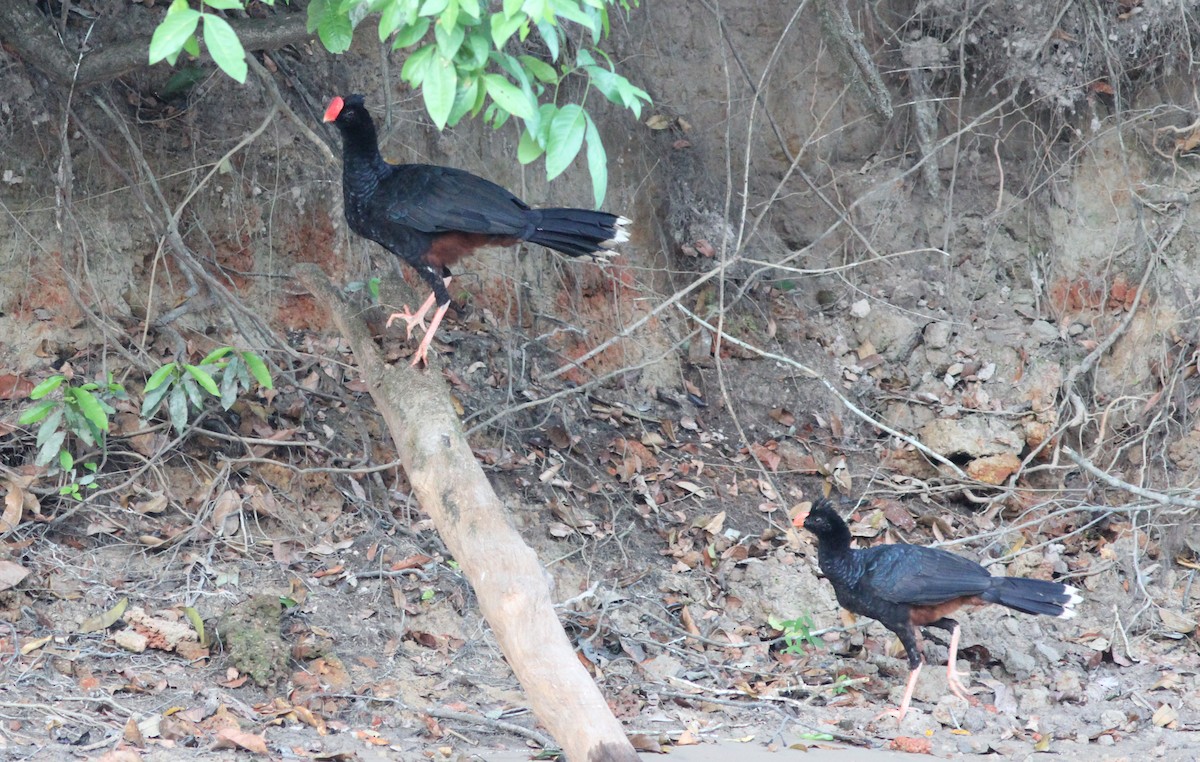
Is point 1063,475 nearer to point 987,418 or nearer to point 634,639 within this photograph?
point 987,418

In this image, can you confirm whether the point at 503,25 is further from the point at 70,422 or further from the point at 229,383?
the point at 70,422

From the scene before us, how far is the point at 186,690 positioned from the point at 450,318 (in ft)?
8.99

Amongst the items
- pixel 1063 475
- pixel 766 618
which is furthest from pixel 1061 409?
pixel 766 618

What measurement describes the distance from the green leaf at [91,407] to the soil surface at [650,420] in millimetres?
239

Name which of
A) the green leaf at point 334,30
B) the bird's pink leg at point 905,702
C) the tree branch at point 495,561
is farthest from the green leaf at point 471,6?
the bird's pink leg at point 905,702

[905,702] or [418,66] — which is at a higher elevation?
[418,66]

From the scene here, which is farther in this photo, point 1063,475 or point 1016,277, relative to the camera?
point 1016,277

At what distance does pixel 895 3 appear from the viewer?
7.02 m

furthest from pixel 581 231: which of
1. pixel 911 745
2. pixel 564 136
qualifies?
pixel 911 745

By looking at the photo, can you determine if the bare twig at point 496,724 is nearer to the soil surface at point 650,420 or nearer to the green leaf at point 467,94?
the soil surface at point 650,420

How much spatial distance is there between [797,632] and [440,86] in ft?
11.5

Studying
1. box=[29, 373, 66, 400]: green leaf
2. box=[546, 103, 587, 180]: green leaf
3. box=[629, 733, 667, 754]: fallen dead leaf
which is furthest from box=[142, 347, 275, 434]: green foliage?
box=[546, 103, 587, 180]: green leaf

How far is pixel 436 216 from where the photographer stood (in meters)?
4.29

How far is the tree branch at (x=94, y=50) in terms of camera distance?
413cm
